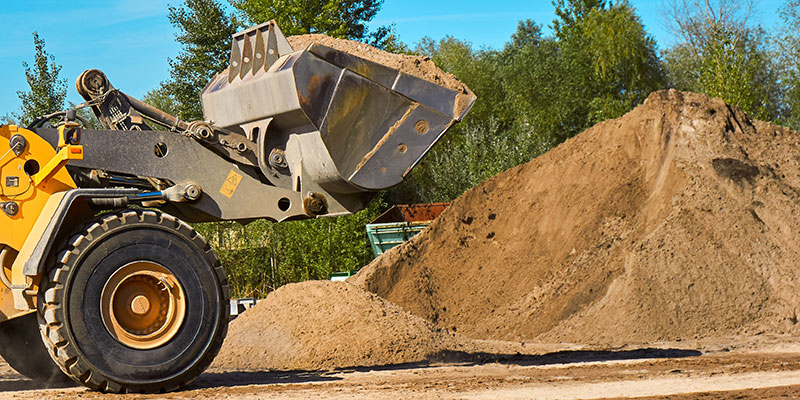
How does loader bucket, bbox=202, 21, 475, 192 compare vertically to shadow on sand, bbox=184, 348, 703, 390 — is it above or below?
above

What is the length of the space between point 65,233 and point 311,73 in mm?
2232

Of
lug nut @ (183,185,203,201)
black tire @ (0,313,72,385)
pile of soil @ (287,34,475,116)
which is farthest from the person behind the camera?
pile of soil @ (287,34,475,116)

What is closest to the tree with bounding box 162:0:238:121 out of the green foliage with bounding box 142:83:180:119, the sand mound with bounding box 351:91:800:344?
the green foliage with bounding box 142:83:180:119

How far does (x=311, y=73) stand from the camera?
705 cm

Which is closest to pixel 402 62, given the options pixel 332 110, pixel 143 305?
pixel 332 110

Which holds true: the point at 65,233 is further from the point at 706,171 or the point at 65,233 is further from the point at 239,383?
the point at 706,171

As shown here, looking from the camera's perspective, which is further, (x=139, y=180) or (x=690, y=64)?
(x=690, y=64)

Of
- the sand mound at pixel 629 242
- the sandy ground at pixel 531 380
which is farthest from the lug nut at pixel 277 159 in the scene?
the sand mound at pixel 629 242

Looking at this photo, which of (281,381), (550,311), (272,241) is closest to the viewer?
Answer: (281,381)

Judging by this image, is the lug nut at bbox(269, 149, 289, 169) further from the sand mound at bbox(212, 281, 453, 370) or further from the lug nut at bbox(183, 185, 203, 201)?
the sand mound at bbox(212, 281, 453, 370)

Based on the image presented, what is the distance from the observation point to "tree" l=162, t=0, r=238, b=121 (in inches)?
1092

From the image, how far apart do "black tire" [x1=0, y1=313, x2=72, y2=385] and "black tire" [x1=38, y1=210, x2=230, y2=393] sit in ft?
4.26

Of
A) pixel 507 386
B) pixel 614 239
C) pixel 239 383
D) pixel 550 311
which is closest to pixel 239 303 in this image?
pixel 550 311

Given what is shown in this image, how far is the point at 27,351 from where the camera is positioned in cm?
719
